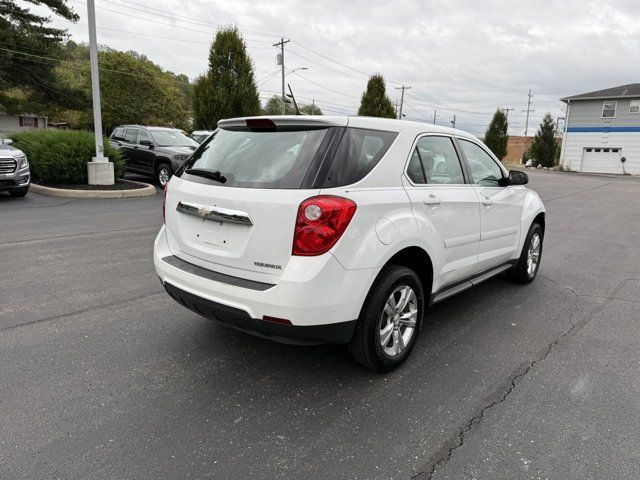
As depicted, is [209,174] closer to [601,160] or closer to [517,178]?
[517,178]

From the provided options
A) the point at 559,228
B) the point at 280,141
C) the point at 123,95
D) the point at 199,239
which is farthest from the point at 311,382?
the point at 123,95

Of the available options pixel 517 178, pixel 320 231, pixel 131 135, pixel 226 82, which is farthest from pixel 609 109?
pixel 320 231

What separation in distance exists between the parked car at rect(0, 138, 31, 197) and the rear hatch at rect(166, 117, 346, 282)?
30.8ft

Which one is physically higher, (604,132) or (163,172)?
(604,132)

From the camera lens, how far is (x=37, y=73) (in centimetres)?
2909

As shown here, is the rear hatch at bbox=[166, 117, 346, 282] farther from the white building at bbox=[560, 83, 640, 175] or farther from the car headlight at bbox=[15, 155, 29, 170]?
the white building at bbox=[560, 83, 640, 175]

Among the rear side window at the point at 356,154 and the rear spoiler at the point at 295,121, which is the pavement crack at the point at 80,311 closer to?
the rear spoiler at the point at 295,121

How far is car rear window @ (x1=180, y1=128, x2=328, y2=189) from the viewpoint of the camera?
2932 mm

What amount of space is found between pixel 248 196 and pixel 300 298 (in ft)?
2.35

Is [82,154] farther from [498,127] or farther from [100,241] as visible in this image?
[498,127]

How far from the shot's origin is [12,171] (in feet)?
35.6

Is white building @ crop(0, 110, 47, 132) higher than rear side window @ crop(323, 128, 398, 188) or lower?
higher

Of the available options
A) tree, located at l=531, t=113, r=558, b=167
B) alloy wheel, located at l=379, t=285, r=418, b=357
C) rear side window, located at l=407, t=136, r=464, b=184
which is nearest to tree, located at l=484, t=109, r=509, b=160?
tree, located at l=531, t=113, r=558, b=167

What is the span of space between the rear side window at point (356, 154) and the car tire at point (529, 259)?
2706 millimetres
